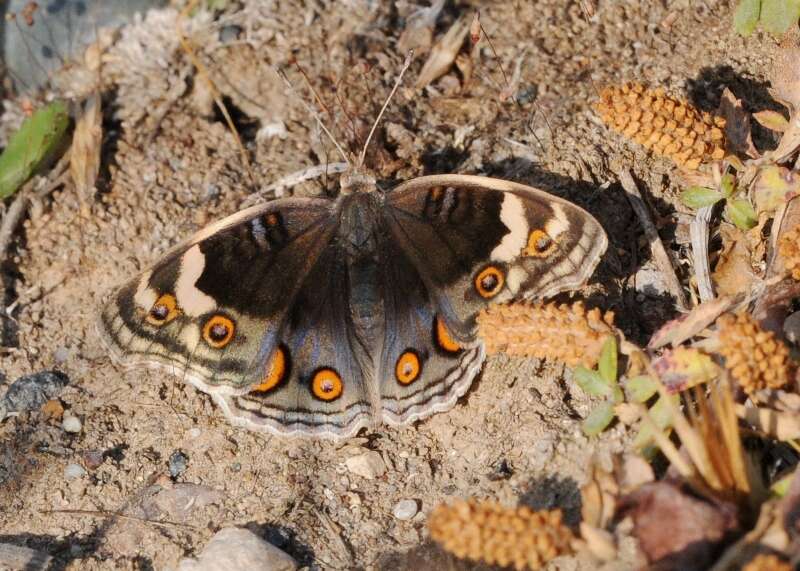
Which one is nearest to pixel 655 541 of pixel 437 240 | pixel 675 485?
pixel 675 485

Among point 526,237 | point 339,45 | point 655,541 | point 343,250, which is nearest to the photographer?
point 655,541

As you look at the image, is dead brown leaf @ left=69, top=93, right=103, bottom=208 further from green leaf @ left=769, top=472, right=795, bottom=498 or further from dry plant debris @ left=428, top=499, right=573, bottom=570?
green leaf @ left=769, top=472, right=795, bottom=498

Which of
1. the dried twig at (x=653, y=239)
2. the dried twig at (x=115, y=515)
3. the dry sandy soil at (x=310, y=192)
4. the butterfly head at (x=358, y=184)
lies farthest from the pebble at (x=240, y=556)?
the dried twig at (x=653, y=239)

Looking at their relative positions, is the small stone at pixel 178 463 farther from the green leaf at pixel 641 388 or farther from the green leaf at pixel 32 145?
the green leaf at pixel 641 388

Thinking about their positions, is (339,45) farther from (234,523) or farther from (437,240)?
(234,523)

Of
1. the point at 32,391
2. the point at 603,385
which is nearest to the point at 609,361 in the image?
the point at 603,385

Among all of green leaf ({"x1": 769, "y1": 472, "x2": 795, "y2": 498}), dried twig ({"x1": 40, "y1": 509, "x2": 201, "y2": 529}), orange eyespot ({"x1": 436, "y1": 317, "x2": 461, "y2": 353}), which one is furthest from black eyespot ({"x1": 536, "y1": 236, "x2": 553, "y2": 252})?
dried twig ({"x1": 40, "y1": 509, "x2": 201, "y2": 529})

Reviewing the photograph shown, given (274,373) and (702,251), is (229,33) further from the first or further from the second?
(702,251)
